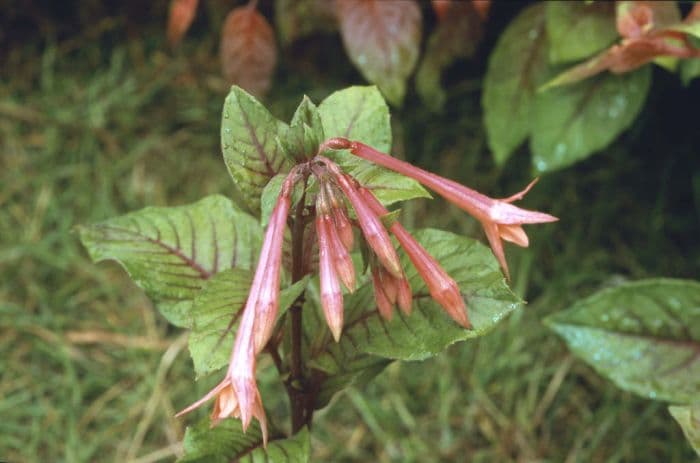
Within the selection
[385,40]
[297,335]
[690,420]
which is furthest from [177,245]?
Answer: [690,420]

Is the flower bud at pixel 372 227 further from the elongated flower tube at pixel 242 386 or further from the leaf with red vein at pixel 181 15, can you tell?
the leaf with red vein at pixel 181 15

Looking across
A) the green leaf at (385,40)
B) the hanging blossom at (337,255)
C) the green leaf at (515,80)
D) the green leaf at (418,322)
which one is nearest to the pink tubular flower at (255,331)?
the hanging blossom at (337,255)

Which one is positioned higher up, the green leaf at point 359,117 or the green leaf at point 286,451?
the green leaf at point 359,117

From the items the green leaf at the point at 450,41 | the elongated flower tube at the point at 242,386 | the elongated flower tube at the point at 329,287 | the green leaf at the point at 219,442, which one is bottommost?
the green leaf at the point at 219,442

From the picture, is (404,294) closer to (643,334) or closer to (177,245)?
(177,245)

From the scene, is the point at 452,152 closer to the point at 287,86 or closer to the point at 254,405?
the point at 287,86

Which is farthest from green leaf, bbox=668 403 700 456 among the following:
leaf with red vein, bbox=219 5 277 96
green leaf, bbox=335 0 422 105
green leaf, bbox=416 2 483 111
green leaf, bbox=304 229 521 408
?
leaf with red vein, bbox=219 5 277 96
